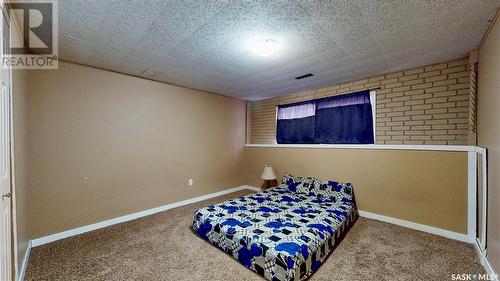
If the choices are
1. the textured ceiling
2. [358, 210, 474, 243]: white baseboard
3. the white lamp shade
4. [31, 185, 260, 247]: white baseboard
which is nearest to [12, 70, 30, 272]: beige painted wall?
[31, 185, 260, 247]: white baseboard

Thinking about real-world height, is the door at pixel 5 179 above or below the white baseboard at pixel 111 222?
above

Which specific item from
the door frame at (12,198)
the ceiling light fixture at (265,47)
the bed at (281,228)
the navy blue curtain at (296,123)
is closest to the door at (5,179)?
the door frame at (12,198)

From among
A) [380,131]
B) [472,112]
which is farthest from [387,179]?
[472,112]

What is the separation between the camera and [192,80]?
11.4ft

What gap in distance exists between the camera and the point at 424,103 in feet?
9.48

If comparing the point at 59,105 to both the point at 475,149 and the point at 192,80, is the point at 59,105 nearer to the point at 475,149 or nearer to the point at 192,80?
the point at 192,80

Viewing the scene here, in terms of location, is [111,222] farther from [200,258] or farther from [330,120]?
[330,120]

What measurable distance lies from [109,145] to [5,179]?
5.58 feet

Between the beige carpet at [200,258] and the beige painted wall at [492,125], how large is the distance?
396 mm

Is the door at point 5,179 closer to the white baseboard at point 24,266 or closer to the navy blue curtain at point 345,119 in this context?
the white baseboard at point 24,266

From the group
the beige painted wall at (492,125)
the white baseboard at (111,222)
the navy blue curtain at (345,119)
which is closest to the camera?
the beige painted wall at (492,125)

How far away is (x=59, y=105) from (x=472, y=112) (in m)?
5.08

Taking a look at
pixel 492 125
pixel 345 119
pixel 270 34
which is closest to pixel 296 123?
pixel 345 119

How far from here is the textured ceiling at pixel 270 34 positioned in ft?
5.33
